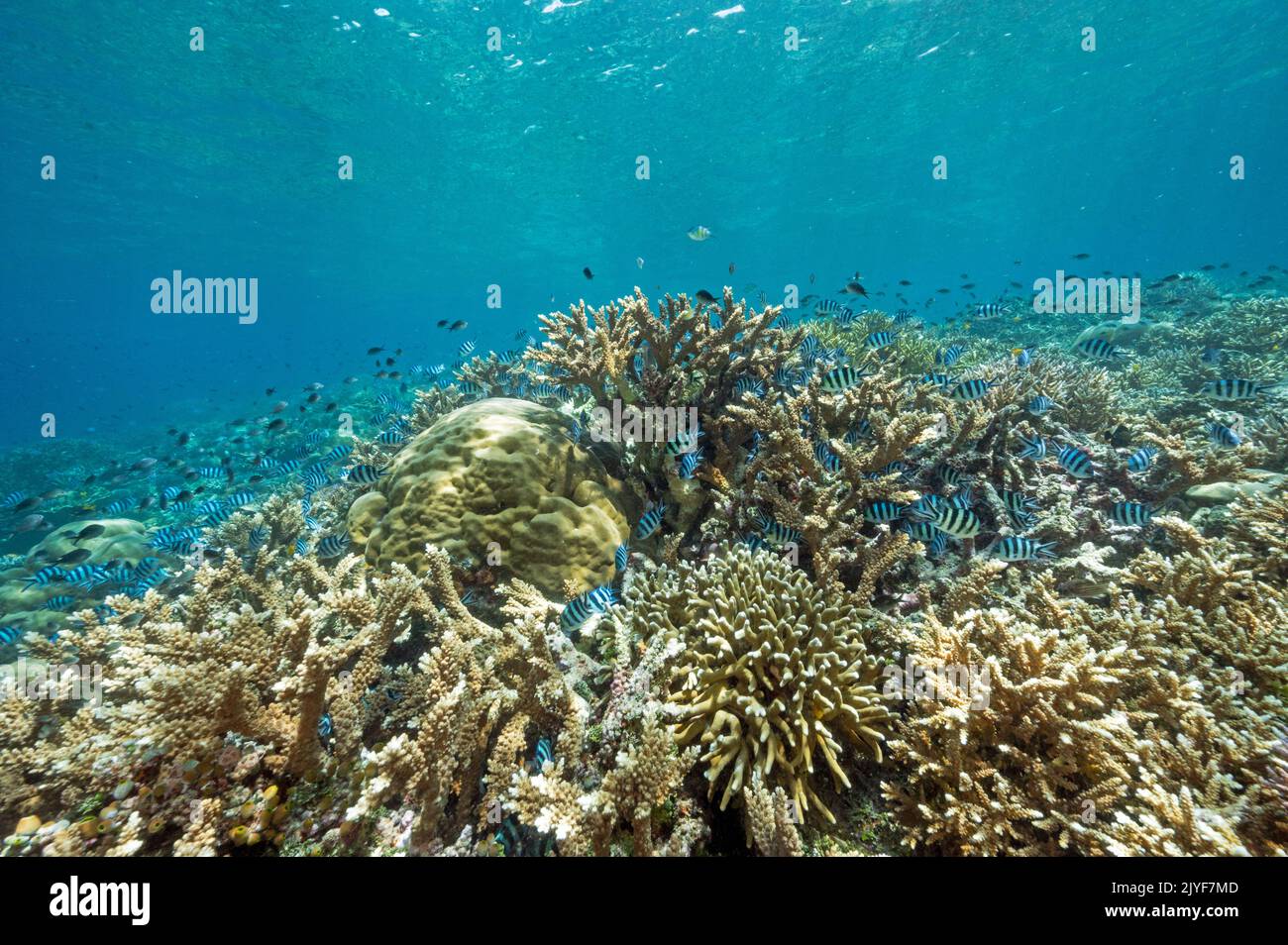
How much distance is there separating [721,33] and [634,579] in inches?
1053

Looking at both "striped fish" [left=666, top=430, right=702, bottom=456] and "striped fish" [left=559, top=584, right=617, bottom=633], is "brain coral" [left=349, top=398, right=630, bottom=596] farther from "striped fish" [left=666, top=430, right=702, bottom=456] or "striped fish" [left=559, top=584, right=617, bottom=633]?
"striped fish" [left=559, top=584, right=617, bottom=633]

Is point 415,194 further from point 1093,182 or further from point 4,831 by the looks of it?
point 1093,182

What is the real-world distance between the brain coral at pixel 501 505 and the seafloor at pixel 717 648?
0.12 ft

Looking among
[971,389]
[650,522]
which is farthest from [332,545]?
[971,389]

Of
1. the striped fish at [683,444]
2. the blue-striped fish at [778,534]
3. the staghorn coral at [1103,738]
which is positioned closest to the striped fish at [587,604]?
the blue-striped fish at [778,534]

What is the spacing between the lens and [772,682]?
2.91 metres

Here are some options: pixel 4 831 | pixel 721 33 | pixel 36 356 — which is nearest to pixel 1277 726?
pixel 4 831

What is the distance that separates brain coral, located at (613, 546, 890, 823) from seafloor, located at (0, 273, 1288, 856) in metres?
Answer: 0.03

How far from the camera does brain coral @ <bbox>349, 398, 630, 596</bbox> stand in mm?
4645

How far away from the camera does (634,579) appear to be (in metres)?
4.10

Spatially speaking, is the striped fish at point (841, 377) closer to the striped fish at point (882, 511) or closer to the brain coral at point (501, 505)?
the striped fish at point (882, 511)

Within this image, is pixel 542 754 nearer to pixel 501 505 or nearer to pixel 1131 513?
pixel 501 505

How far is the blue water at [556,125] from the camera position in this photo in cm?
2083

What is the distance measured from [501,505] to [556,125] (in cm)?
3151
